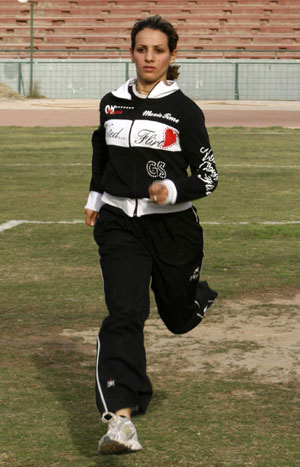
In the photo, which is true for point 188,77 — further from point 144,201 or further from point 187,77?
point 144,201

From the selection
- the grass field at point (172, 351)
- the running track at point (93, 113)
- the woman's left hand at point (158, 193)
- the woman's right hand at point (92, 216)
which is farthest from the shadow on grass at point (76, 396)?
the running track at point (93, 113)

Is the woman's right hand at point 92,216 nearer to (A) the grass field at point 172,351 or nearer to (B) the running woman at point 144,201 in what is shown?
(B) the running woman at point 144,201

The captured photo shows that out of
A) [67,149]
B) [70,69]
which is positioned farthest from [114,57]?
[67,149]

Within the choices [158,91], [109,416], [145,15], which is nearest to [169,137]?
[158,91]

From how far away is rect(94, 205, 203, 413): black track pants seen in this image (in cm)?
391

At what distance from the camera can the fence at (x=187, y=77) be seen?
3803cm

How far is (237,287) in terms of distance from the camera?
281 inches

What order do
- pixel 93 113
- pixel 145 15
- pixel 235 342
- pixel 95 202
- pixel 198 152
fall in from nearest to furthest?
pixel 198 152, pixel 95 202, pixel 235 342, pixel 93 113, pixel 145 15

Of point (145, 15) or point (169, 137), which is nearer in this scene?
point (169, 137)

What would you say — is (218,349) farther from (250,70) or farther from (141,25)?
(250,70)

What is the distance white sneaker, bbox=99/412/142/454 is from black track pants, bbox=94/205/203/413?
83mm

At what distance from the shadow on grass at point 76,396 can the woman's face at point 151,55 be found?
149cm

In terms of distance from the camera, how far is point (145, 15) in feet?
139

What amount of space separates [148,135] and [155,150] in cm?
7
